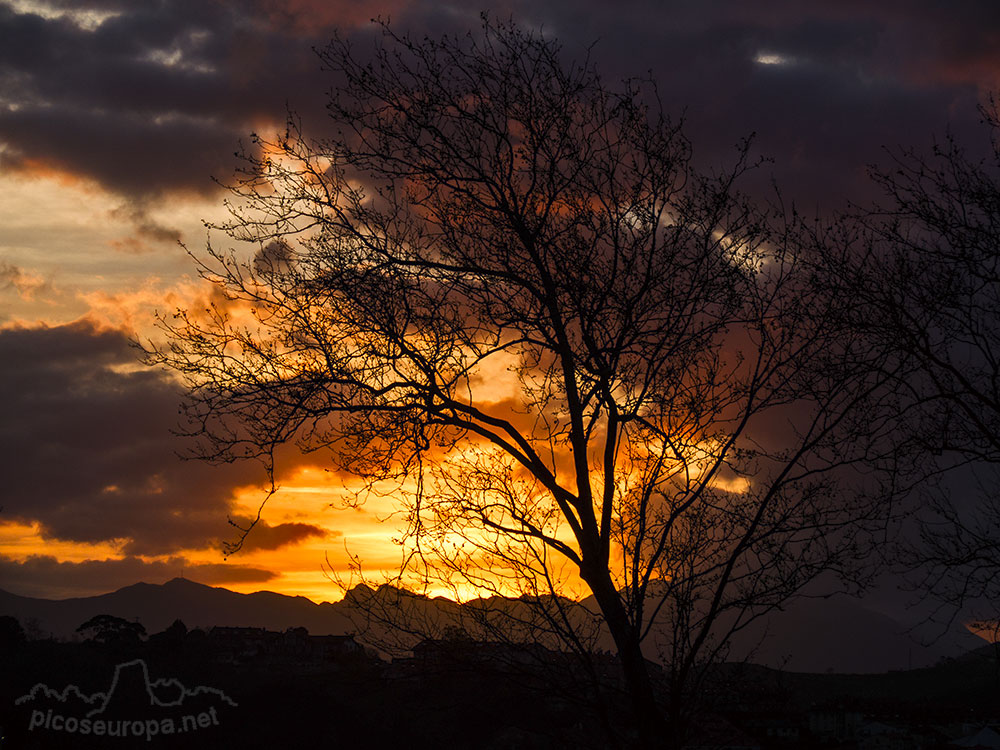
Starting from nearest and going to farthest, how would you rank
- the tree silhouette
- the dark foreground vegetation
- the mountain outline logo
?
the dark foreground vegetation, the mountain outline logo, the tree silhouette

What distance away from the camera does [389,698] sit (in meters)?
15.8

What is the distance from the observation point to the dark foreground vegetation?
21.8ft

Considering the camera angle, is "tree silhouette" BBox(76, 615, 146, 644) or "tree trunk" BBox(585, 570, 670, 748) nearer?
"tree trunk" BBox(585, 570, 670, 748)

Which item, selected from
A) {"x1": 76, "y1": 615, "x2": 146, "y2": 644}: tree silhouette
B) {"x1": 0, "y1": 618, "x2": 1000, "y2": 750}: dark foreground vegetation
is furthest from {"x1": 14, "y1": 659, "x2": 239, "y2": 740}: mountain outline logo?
{"x1": 76, "y1": 615, "x2": 146, "y2": 644}: tree silhouette

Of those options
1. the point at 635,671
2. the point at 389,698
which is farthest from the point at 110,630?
the point at 635,671

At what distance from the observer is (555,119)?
6.89m

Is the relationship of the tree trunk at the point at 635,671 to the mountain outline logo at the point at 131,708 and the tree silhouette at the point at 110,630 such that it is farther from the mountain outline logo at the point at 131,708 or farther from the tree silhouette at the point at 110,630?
the tree silhouette at the point at 110,630

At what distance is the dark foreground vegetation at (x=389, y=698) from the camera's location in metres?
6.64

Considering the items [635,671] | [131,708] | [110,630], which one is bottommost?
[131,708]

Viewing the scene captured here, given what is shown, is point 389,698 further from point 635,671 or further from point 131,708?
point 131,708

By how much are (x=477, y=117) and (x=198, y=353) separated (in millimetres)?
2912

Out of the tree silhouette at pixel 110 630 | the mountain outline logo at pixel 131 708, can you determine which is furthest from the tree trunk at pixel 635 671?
the tree silhouette at pixel 110 630

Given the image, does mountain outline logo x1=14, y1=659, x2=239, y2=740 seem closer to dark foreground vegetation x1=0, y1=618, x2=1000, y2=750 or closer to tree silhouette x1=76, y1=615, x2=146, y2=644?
dark foreground vegetation x1=0, y1=618, x2=1000, y2=750

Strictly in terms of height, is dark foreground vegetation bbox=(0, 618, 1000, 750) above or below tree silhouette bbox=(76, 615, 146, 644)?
below
